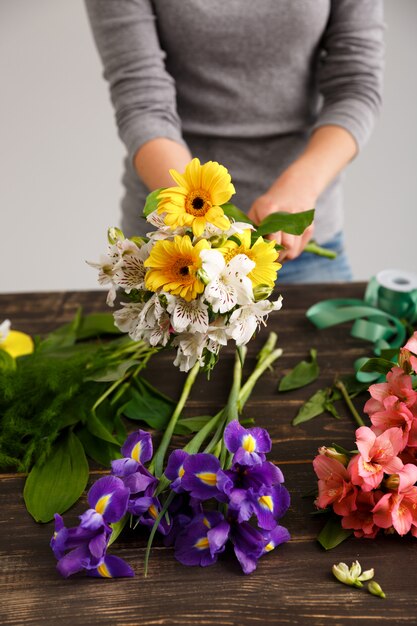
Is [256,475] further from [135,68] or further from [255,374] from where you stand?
[135,68]

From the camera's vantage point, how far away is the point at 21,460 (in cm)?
78

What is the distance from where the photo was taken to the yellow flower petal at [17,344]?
3.24ft

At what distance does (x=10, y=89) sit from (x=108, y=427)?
76.3 inches

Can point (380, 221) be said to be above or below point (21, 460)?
below

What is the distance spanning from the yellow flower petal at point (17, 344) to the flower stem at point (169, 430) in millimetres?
253

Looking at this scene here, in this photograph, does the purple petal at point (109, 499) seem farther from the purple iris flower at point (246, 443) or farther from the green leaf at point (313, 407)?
the green leaf at point (313, 407)

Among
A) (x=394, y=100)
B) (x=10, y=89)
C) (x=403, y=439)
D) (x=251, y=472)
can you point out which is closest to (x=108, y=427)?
(x=251, y=472)

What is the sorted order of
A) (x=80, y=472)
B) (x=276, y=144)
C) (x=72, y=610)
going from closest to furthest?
(x=72, y=610) → (x=80, y=472) → (x=276, y=144)

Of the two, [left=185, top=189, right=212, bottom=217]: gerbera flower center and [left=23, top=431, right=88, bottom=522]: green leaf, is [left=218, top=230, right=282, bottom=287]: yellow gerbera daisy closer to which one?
[left=185, top=189, right=212, bottom=217]: gerbera flower center

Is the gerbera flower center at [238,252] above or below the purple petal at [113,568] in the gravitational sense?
above

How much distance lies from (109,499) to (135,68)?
813 mm

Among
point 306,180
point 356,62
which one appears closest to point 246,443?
point 306,180

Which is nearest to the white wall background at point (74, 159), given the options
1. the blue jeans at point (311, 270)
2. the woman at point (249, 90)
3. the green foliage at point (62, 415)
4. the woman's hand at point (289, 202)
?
the woman at point (249, 90)

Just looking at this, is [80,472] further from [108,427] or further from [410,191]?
[410,191]
